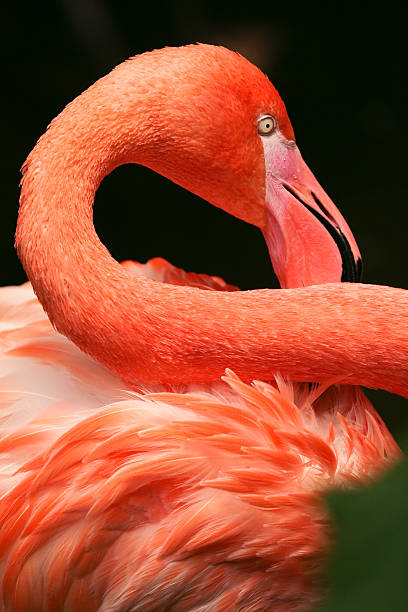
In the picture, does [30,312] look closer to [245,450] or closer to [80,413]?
[80,413]

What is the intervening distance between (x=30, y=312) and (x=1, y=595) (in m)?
0.56

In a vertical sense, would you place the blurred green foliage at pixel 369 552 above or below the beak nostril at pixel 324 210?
below

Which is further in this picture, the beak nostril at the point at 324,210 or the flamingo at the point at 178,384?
the beak nostril at the point at 324,210

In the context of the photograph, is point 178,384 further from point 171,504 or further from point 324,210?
point 324,210

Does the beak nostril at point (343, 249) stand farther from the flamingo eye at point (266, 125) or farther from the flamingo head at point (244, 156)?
the flamingo eye at point (266, 125)

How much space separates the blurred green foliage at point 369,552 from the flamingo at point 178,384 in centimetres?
60

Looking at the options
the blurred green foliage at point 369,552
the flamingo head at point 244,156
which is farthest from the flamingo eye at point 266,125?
the blurred green foliage at point 369,552

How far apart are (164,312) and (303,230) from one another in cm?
36

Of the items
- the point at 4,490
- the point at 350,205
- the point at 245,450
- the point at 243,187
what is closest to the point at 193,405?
the point at 245,450

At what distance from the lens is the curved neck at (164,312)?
3.74 ft

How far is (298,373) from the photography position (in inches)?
46.3

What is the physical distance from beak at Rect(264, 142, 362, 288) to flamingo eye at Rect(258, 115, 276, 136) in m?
0.04

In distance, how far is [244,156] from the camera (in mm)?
1330

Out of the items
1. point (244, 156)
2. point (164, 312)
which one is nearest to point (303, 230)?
point (244, 156)
